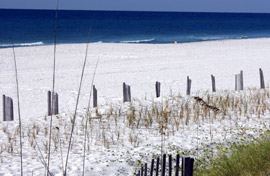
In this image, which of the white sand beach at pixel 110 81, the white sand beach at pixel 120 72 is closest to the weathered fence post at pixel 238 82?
the white sand beach at pixel 110 81

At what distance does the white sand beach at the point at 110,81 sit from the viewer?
5.49m

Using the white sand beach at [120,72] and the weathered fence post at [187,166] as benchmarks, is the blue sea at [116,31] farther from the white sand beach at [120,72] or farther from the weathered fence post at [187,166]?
the weathered fence post at [187,166]

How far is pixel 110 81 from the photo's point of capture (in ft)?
49.8

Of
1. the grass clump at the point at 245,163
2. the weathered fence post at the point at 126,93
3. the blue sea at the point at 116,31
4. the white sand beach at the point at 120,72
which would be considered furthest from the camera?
the blue sea at the point at 116,31


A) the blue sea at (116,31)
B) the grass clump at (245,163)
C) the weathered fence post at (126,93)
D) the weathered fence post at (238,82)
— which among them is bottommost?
the grass clump at (245,163)

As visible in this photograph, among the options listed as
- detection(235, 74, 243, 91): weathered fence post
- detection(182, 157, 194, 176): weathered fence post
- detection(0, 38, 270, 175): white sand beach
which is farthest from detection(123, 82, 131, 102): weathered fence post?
detection(182, 157, 194, 176): weathered fence post

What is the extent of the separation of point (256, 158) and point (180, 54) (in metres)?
20.4

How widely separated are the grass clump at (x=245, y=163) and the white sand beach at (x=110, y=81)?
1.37m

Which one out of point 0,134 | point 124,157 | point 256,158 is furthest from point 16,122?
point 256,158

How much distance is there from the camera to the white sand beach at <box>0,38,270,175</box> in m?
5.49

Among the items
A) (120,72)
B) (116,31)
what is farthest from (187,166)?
(116,31)

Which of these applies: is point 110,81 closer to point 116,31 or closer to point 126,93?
point 126,93

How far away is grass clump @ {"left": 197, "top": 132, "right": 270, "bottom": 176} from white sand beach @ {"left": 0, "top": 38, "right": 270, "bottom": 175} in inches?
53.8

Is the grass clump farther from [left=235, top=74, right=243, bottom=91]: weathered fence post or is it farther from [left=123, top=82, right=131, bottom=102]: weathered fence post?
[left=235, top=74, right=243, bottom=91]: weathered fence post
